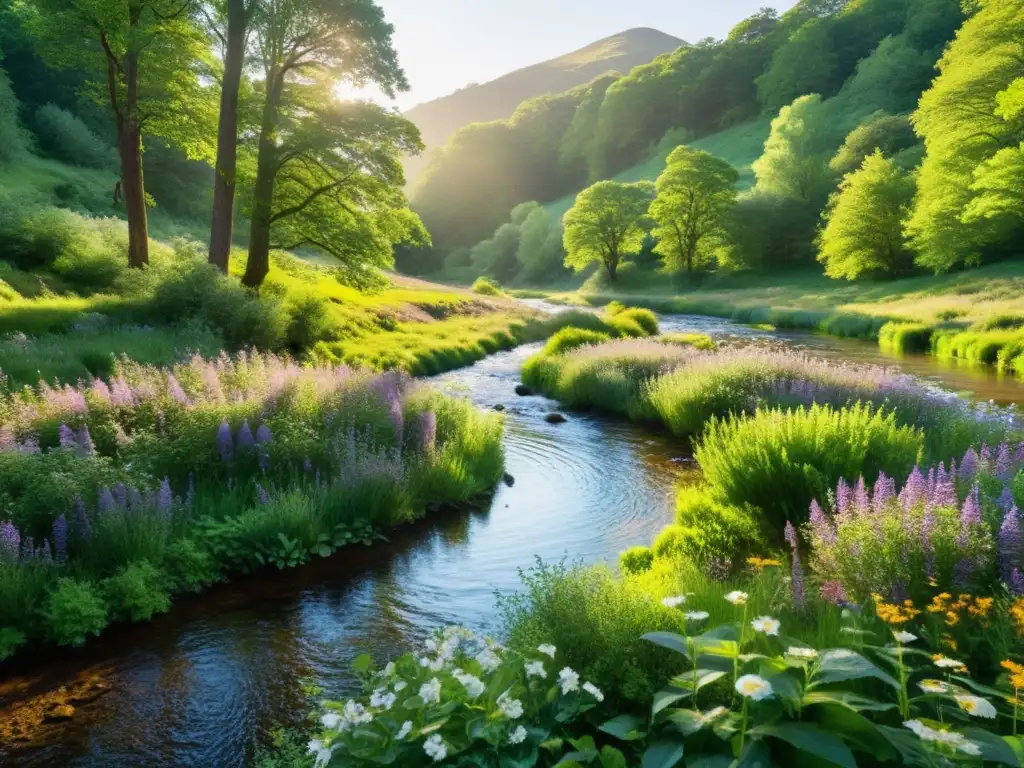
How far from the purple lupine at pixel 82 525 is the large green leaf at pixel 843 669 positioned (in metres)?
7.05

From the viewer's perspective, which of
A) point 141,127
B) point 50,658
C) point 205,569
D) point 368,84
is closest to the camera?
point 50,658

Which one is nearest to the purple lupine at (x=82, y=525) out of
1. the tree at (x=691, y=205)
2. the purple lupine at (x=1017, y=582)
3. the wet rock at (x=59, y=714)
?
the wet rock at (x=59, y=714)

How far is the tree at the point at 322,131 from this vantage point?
20.1 m

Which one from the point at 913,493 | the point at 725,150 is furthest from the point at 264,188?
the point at 725,150

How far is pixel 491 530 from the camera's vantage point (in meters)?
9.81

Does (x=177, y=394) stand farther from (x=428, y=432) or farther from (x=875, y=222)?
(x=875, y=222)

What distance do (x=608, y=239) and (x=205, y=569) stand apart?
7001 centimetres

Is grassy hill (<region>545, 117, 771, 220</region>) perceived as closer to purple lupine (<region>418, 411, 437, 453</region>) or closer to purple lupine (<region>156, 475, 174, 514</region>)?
purple lupine (<region>418, 411, 437, 453</region>)

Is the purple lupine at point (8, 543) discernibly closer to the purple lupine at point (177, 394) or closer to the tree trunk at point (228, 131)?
the purple lupine at point (177, 394)

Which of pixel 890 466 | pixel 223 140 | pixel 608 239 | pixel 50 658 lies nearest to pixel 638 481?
pixel 890 466

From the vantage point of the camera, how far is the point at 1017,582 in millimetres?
4570

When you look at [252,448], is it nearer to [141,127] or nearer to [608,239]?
[141,127]

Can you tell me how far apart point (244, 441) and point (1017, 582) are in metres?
8.75

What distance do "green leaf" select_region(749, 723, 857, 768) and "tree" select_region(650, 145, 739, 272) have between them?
6835cm
